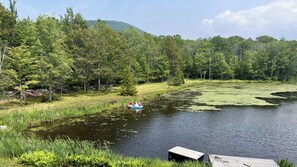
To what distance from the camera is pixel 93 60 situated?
41688mm

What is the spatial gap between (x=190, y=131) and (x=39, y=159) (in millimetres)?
14522

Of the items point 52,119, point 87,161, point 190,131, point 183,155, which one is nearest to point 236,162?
point 183,155

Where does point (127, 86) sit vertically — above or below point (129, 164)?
above

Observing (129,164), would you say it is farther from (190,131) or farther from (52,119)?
(52,119)

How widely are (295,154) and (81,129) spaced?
18.0 metres

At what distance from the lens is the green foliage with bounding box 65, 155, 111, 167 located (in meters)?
12.9

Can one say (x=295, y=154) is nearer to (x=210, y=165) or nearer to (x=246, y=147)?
(x=246, y=147)

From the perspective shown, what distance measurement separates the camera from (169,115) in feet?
101

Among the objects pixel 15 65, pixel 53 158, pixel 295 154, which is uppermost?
pixel 15 65

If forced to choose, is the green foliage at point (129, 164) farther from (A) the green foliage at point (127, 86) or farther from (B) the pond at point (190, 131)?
(A) the green foliage at point (127, 86)

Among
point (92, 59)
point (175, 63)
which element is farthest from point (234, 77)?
point (92, 59)

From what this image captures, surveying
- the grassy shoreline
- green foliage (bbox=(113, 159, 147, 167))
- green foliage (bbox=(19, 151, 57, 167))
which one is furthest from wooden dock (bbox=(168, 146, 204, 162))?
green foliage (bbox=(19, 151, 57, 167))

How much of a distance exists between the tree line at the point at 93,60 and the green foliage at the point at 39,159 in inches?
734

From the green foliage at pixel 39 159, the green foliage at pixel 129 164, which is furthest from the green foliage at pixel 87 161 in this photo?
the green foliage at pixel 39 159
